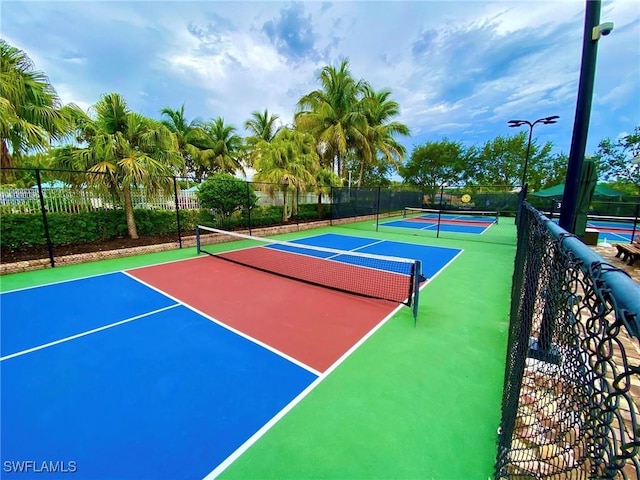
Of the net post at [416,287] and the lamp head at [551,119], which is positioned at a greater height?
the lamp head at [551,119]

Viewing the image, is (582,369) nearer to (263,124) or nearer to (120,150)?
(120,150)

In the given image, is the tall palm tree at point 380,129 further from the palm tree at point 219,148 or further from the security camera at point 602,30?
the security camera at point 602,30

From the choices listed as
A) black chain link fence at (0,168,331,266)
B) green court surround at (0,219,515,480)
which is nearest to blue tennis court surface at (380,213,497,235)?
black chain link fence at (0,168,331,266)

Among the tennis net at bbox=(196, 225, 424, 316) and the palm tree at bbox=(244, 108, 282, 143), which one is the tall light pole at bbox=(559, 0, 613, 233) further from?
the palm tree at bbox=(244, 108, 282, 143)

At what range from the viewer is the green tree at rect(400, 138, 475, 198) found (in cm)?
3191

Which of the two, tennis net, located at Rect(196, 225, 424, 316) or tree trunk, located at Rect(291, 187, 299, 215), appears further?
tree trunk, located at Rect(291, 187, 299, 215)

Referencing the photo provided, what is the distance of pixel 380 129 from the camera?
69.4ft

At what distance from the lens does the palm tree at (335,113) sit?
18.8 m

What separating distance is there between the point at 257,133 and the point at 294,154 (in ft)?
38.6

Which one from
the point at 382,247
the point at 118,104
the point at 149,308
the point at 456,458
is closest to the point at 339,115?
the point at 382,247

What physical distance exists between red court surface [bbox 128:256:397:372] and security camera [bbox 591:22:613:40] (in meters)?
4.01

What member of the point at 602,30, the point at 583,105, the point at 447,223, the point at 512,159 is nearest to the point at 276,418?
the point at 583,105

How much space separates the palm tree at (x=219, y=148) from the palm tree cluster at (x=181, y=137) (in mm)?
77

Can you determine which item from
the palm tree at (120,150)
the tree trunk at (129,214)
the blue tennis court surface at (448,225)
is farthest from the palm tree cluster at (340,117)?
the tree trunk at (129,214)
